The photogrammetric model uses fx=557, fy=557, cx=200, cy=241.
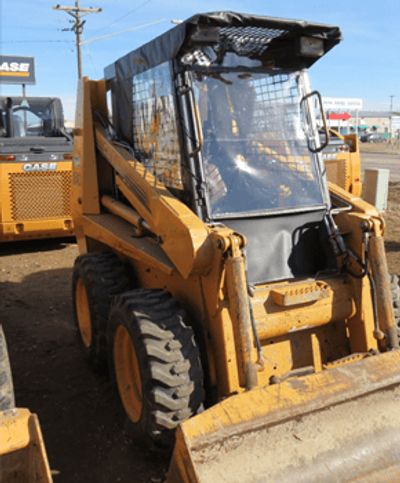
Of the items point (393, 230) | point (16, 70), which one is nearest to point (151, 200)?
point (393, 230)

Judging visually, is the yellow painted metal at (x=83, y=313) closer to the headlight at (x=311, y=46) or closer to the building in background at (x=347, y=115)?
the headlight at (x=311, y=46)

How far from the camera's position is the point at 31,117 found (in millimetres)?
10289

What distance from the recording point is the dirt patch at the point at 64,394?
356 centimetres

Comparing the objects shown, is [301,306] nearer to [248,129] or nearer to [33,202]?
[248,129]

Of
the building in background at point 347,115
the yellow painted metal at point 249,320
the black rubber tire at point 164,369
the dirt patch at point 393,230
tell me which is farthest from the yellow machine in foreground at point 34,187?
the building in background at point 347,115

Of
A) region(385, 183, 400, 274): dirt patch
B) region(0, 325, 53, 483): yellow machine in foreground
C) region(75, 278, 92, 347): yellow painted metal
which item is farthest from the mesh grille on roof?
region(385, 183, 400, 274): dirt patch

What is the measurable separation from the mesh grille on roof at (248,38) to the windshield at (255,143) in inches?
6.7

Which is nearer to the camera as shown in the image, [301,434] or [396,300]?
[301,434]

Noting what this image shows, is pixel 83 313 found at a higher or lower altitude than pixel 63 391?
higher

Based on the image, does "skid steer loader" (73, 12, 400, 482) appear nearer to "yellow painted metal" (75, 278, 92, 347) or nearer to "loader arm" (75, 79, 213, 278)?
"loader arm" (75, 79, 213, 278)

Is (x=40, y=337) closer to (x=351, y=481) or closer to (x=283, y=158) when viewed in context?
(x=283, y=158)

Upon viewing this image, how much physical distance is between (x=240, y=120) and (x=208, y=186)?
590mm

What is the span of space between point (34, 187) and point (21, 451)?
7022mm

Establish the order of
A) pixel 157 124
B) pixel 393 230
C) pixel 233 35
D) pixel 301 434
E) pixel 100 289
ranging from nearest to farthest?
pixel 301 434
pixel 233 35
pixel 157 124
pixel 100 289
pixel 393 230
